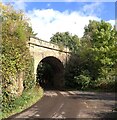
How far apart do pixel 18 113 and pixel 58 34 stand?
60124 millimetres

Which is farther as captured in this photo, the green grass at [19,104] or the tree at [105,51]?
the tree at [105,51]

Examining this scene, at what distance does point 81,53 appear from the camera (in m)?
40.4

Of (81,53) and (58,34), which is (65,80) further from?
(58,34)

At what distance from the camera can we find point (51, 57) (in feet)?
127

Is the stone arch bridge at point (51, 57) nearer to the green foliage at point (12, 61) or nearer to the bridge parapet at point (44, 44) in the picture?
the bridge parapet at point (44, 44)

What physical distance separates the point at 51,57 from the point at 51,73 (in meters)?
10.0

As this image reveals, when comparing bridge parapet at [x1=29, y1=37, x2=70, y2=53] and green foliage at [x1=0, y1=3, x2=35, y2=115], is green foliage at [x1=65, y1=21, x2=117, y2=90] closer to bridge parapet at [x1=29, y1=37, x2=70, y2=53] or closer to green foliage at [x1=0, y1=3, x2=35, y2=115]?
bridge parapet at [x1=29, y1=37, x2=70, y2=53]

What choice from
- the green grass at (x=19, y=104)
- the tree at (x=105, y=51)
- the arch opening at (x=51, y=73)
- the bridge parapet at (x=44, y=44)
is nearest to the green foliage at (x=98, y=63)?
the tree at (x=105, y=51)

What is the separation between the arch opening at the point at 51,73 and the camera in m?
41.6

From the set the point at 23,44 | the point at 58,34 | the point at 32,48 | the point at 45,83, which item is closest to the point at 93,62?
the point at 32,48

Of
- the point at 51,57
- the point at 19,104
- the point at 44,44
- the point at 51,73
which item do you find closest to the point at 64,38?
the point at 51,73

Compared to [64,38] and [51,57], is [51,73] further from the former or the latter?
[64,38]

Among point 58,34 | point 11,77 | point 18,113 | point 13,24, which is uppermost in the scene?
point 58,34

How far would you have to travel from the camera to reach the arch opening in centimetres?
4156
